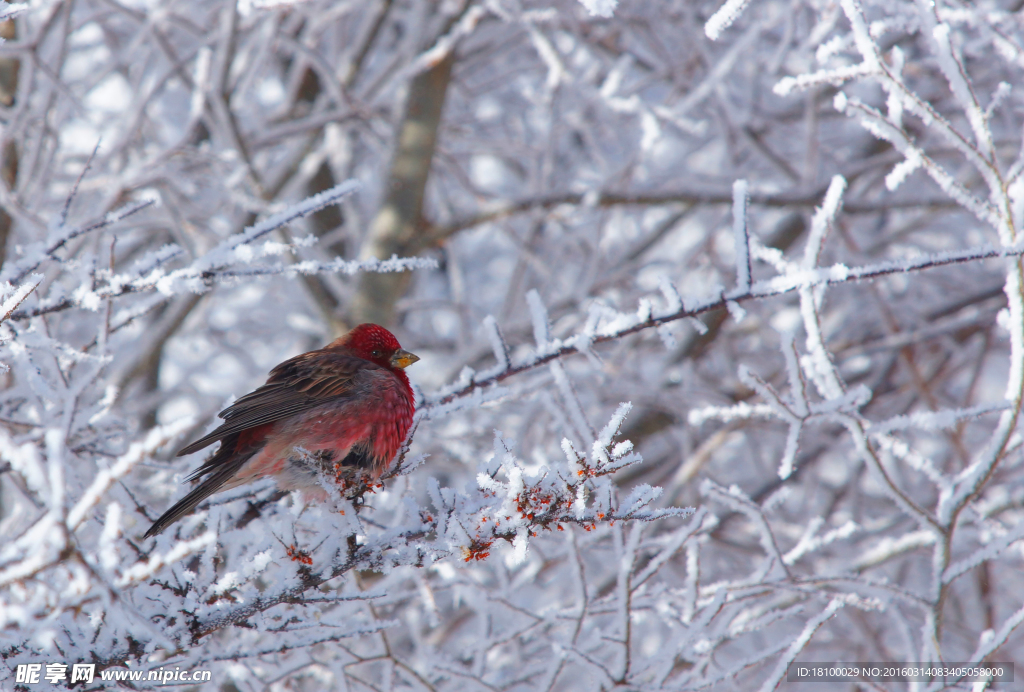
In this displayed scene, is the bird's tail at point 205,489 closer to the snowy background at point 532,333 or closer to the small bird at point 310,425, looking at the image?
the small bird at point 310,425

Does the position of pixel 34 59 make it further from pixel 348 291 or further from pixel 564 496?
pixel 564 496

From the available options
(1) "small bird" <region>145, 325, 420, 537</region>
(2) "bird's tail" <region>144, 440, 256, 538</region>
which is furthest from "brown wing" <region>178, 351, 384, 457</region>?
(2) "bird's tail" <region>144, 440, 256, 538</region>

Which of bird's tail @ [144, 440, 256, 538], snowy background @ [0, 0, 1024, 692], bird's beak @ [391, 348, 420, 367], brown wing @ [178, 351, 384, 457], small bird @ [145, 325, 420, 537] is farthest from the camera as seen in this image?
bird's beak @ [391, 348, 420, 367]

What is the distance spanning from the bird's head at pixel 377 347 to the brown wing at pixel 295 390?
10 cm

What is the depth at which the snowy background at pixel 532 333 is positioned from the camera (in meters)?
2.12

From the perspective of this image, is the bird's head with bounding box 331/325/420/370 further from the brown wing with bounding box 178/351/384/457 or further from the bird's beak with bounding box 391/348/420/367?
the brown wing with bounding box 178/351/384/457

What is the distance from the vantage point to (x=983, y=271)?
7.36 meters

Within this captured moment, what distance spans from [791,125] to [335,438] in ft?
19.9

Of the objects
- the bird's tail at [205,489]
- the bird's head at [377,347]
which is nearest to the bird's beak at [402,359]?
the bird's head at [377,347]

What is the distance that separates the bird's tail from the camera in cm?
238

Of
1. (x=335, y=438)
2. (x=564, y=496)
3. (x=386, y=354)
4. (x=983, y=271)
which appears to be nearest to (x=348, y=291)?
(x=386, y=354)

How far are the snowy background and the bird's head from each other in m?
0.63

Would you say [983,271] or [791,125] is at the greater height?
[791,125]

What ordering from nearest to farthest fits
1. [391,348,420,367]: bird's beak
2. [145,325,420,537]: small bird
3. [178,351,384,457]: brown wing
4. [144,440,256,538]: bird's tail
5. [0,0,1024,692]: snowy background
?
1. [0,0,1024,692]: snowy background
2. [144,440,256,538]: bird's tail
3. [145,325,420,537]: small bird
4. [178,351,384,457]: brown wing
5. [391,348,420,367]: bird's beak
